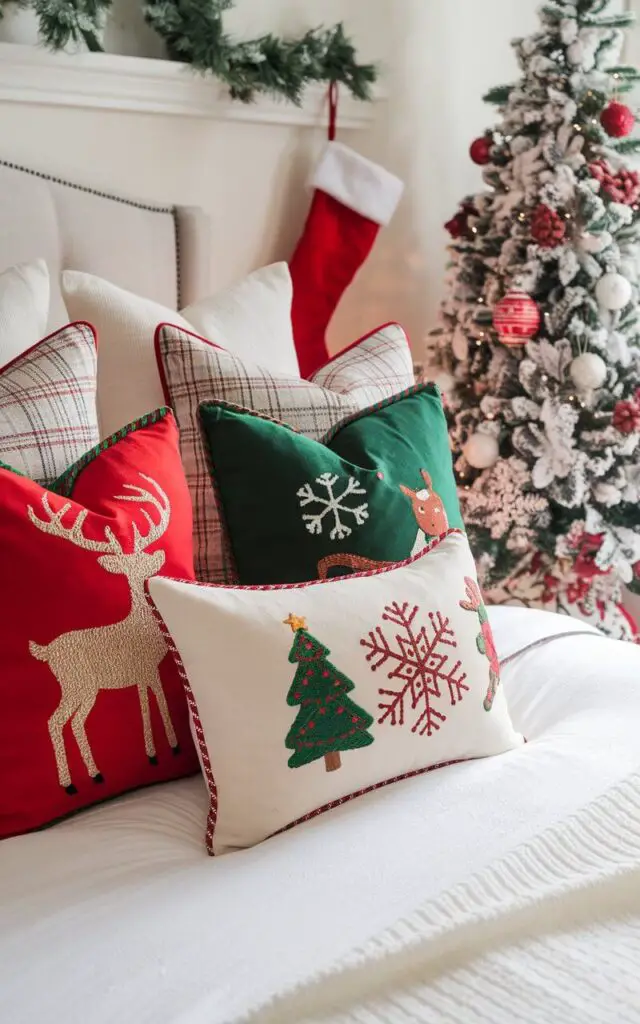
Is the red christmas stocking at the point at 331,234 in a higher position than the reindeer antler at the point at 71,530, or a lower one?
higher

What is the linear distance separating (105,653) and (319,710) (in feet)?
0.74

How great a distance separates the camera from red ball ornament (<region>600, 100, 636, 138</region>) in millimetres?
2178

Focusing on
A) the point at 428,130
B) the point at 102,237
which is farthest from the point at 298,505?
the point at 428,130

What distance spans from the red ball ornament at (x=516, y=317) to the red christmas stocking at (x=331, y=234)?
453mm

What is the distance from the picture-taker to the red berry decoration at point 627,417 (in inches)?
87.4

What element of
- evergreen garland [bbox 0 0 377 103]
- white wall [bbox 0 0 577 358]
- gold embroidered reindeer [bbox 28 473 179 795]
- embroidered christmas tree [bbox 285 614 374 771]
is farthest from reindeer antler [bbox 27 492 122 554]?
evergreen garland [bbox 0 0 377 103]

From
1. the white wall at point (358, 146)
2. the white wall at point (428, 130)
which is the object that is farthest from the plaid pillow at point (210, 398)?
the white wall at point (428, 130)

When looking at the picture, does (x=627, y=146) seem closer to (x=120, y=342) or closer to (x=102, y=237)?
(x=102, y=237)

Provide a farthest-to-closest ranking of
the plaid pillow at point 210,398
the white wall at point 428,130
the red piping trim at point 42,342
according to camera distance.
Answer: the white wall at point 428,130, the plaid pillow at point 210,398, the red piping trim at point 42,342

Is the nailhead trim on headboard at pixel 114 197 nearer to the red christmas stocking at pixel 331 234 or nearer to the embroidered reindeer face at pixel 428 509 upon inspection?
the red christmas stocking at pixel 331 234

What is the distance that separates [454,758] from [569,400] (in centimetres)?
139

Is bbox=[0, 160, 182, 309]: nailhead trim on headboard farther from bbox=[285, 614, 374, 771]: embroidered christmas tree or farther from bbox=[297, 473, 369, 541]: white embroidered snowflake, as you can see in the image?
bbox=[285, 614, 374, 771]: embroidered christmas tree

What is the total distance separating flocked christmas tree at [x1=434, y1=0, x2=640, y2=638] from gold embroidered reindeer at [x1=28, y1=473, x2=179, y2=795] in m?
1.42

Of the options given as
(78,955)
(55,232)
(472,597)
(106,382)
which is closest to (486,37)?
(55,232)
